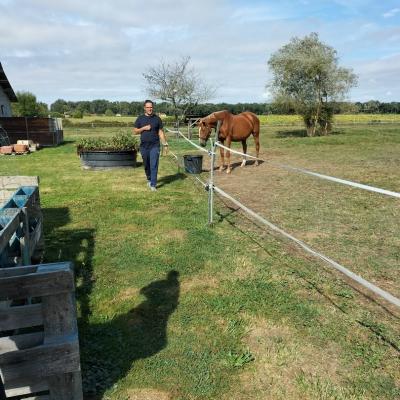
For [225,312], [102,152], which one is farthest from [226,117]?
[225,312]

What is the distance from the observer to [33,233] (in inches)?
171

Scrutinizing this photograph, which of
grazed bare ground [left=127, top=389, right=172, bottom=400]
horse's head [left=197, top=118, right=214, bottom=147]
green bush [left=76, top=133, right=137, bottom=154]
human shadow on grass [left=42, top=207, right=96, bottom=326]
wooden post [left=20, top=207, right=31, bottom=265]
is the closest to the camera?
grazed bare ground [left=127, top=389, right=172, bottom=400]

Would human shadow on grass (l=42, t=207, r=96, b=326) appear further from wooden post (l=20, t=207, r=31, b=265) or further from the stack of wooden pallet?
the stack of wooden pallet

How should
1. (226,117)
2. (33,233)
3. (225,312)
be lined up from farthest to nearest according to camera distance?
1. (226,117)
2. (33,233)
3. (225,312)

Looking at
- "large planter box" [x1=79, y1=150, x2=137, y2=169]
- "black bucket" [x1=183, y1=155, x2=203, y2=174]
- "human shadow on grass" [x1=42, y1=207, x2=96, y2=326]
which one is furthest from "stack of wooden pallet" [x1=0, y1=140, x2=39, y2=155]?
"human shadow on grass" [x1=42, y1=207, x2=96, y2=326]

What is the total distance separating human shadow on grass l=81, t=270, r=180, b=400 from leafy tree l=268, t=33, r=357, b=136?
26.8 metres

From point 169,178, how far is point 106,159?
9.00 feet

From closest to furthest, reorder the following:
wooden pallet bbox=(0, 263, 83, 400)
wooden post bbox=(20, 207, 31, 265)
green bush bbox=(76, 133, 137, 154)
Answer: wooden pallet bbox=(0, 263, 83, 400) → wooden post bbox=(20, 207, 31, 265) → green bush bbox=(76, 133, 137, 154)

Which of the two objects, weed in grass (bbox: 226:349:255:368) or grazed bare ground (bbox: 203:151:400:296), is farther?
grazed bare ground (bbox: 203:151:400:296)

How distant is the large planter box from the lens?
12.7m

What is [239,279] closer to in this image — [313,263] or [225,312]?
[225,312]

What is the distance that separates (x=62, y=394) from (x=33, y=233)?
8.05ft

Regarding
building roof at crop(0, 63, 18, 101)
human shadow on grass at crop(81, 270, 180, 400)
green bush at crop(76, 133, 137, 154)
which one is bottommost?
human shadow on grass at crop(81, 270, 180, 400)

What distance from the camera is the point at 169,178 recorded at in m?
11.4
